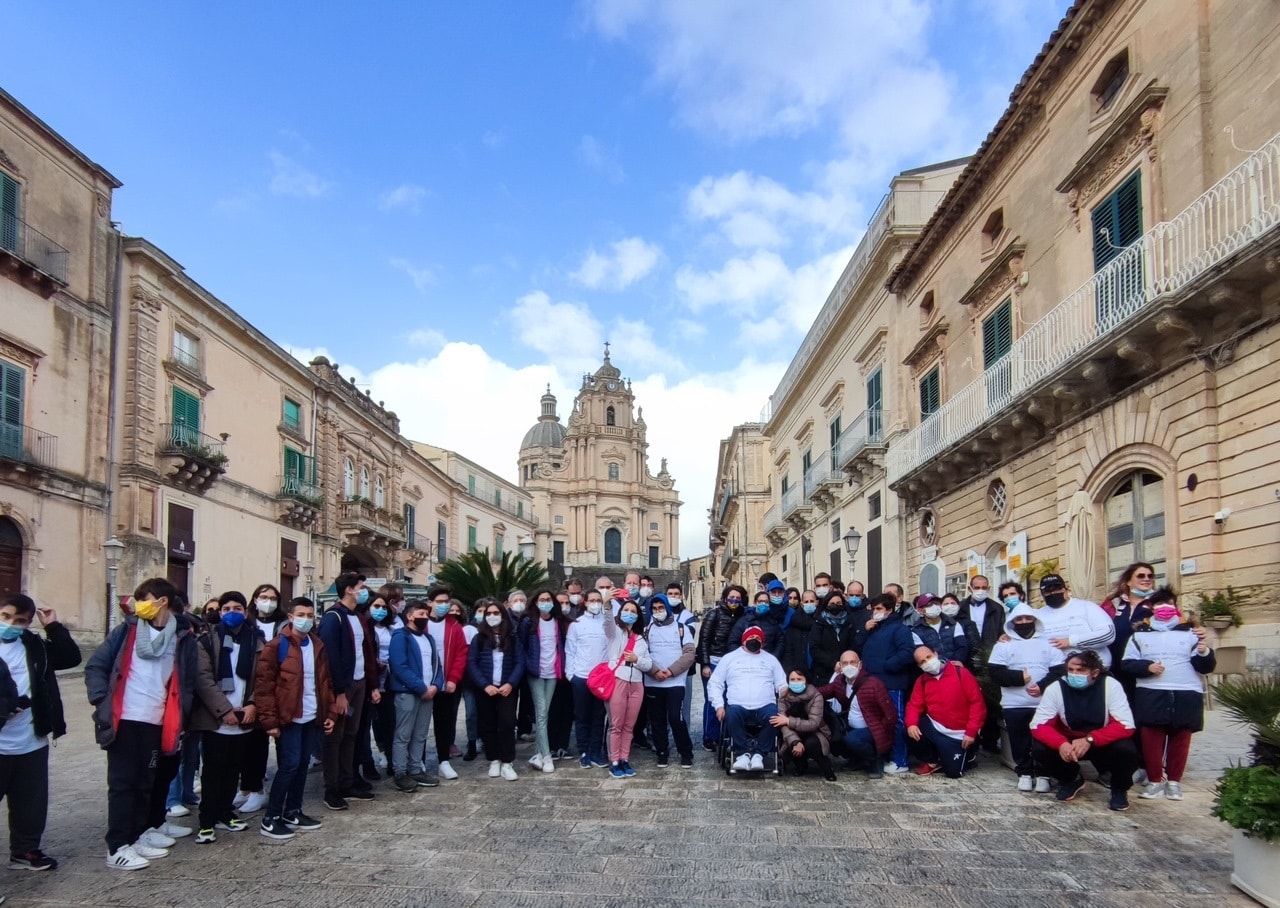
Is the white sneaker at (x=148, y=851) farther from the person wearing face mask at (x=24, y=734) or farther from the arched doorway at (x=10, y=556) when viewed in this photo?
the arched doorway at (x=10, y=556)

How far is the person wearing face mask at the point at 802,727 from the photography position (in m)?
8.34

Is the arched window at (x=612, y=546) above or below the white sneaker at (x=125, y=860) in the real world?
above

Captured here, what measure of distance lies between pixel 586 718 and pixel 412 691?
191 centimetres

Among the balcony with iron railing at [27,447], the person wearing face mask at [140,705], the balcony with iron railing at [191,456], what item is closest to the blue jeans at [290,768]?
the person wearing face mask at [140,705]

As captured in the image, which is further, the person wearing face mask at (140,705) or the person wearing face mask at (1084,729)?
the person wearing face mask at (1084,729)

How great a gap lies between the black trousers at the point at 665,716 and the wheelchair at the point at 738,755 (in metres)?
0.45

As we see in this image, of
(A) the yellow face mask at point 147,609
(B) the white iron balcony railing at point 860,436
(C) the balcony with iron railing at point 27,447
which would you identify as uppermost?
(B) the white iron balcony railing at point 860,436

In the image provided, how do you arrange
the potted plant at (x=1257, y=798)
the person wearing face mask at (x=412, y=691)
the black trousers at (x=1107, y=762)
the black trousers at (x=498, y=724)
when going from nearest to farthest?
the potted plant at (x=1257, y=798), the black trousers at (x=1107, y=762), the person wearing face mask at (x=412, y=691), the black trousers at (x=498, y=724)

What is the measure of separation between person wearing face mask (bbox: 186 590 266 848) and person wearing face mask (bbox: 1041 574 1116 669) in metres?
6.20

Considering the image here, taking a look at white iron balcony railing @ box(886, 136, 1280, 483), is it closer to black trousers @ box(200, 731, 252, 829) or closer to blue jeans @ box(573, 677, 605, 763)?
blue jeans @ box(573, 677, 605, 763)

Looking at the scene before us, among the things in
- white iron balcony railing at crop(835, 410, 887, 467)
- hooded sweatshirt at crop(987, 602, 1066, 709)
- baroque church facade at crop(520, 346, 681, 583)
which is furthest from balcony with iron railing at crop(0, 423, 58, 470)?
baroque church facade at crop(520, 346, 681, 583)

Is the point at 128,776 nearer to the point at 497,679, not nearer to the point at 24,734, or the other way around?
the point at 24,734

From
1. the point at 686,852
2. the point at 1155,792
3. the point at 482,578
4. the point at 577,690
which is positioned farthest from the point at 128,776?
the point at 482,578

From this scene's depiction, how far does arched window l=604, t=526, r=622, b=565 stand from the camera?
9150 cm
